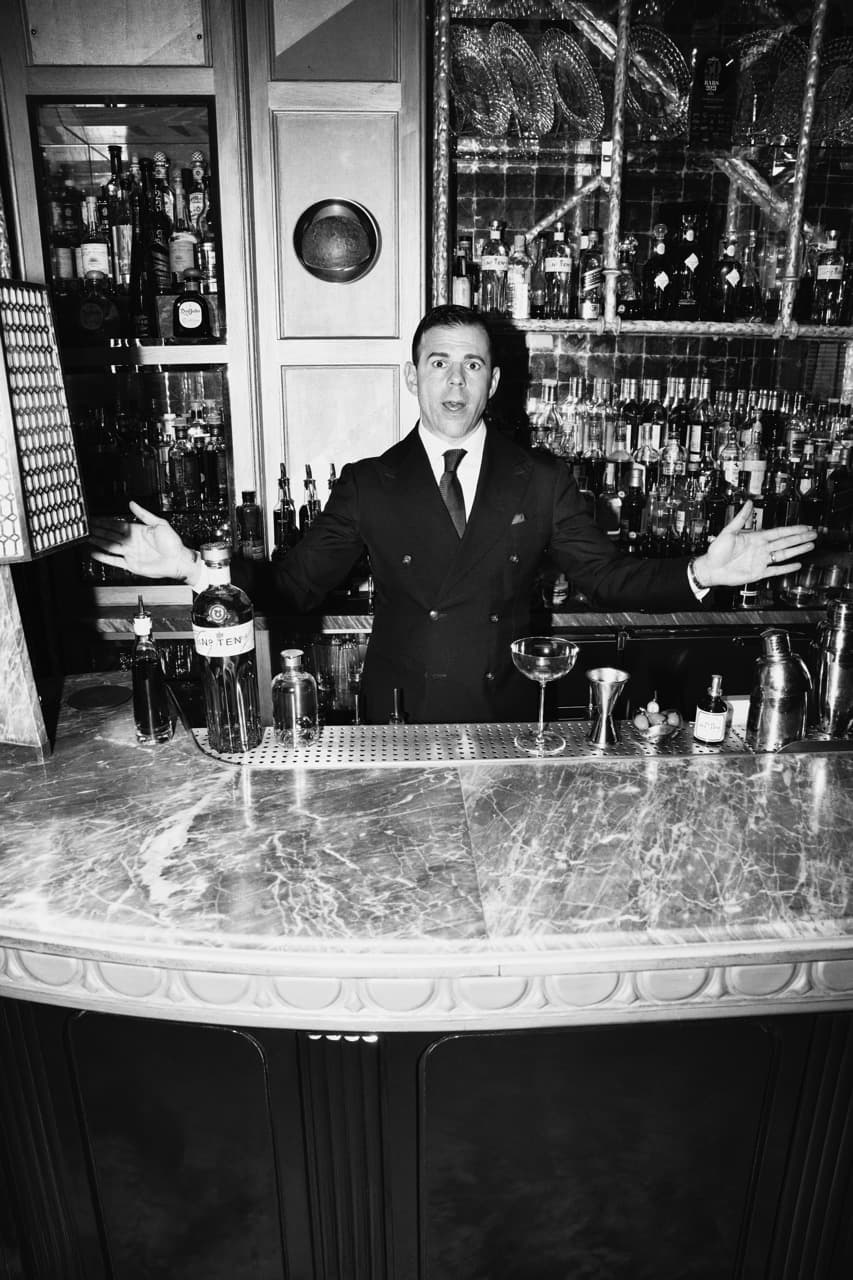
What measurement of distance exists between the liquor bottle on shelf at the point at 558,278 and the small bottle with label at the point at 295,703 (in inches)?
79.7

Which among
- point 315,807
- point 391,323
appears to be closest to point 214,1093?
point 315,807

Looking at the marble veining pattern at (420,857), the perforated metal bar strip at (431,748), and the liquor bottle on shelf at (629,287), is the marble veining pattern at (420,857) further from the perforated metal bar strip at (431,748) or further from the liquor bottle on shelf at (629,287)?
the liquor bottle on shelf at (629,287)

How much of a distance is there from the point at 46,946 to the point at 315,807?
438mm

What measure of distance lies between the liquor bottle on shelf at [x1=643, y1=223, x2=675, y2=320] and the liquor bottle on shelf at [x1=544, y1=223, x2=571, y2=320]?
0.98ft

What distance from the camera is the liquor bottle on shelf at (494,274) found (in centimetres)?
318

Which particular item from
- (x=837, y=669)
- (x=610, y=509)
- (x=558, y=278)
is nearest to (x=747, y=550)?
(x=837, y=669)

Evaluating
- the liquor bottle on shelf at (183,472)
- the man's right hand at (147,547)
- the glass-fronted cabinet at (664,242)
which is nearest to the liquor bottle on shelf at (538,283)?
the glass-fronted cabinet at (664,242)

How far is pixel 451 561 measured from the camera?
90.0 inches

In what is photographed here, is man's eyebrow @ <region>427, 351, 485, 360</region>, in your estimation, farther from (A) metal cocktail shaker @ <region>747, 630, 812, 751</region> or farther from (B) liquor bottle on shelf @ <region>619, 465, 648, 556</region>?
(B) liquor bottle on shelf @ <region>619, 465, 648, 556</region>

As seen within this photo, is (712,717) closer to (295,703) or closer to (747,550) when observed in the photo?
(747,550)

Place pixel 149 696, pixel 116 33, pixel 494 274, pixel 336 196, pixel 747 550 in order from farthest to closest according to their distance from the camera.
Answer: pixel 494 274 < pixel 336 196 < pixel 116 33 < pixel 747 550 < pixel 149 696

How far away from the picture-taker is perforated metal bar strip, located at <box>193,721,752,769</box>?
1611 millimetres

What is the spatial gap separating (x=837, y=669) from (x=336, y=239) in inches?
84.4

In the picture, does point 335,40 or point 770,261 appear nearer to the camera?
point 335,40
